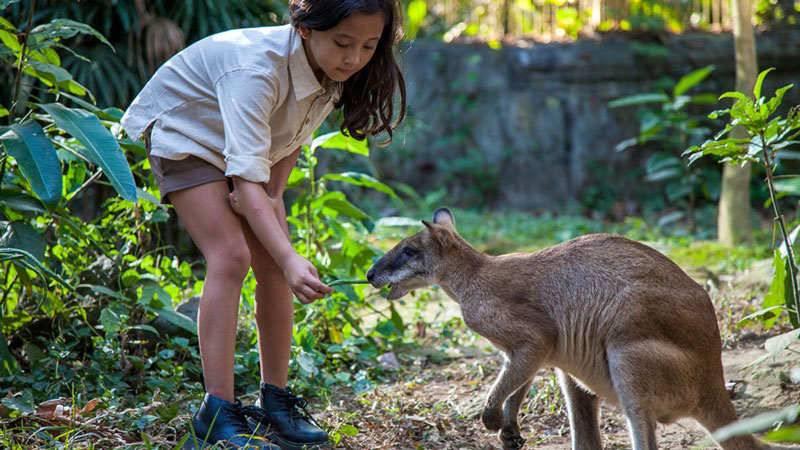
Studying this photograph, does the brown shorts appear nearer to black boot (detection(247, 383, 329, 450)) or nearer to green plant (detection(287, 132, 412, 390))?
black boot (detection(247, 383, 329, 450))

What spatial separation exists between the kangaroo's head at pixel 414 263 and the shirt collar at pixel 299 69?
89 centimetres

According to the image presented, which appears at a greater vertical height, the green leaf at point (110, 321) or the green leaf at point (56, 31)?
the green leaf at point (56, 31)

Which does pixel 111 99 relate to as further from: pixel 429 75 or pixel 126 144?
pixel 429 75

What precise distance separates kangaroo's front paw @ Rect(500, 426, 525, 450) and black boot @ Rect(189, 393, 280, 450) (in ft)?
2.99

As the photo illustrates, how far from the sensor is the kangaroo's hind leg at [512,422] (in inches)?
123

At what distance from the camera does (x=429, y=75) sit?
1109 cm

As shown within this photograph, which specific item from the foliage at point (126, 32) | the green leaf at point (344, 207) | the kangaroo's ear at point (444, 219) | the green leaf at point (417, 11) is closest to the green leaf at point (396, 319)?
the green leaf at point (344, 207)

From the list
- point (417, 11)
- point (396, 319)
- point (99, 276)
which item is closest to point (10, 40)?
point (99, 276)

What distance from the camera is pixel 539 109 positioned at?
1049 centimetres

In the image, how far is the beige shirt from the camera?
2.68 meters

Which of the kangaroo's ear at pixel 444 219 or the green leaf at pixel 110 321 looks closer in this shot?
the green leaf at pixel 110 321

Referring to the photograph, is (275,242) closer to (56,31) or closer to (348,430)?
(348,430)

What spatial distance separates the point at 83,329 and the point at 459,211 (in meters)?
7.15

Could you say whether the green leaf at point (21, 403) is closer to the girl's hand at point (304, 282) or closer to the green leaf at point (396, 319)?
the girl's hand at point (304, 282)
